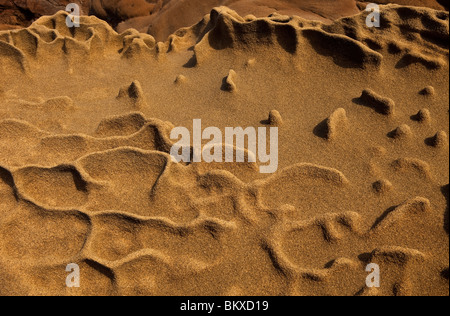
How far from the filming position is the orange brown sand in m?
1.38

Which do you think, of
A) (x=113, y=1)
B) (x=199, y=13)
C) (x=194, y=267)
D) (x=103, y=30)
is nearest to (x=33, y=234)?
(x=194, y=267)

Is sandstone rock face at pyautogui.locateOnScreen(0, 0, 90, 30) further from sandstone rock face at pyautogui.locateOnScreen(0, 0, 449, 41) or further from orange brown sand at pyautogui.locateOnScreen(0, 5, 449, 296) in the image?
orange brown sand at pyautogui.locateOnScreen(0, 5, 449, 296)

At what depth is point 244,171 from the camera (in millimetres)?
1648

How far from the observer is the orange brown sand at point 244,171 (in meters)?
1.38

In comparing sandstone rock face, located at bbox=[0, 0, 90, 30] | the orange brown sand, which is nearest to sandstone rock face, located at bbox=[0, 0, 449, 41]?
sandstone rock face, located at bbox=[0, 0, 90, 30]

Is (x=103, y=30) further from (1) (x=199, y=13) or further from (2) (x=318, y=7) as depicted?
(2) (x=318, y=7)

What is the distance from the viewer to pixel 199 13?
342 centimetres

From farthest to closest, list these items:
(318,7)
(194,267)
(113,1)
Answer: (113,1) < (318,7) < (194,267)

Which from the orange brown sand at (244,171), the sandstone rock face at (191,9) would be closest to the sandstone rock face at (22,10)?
the sandstone rock face at (191,9)

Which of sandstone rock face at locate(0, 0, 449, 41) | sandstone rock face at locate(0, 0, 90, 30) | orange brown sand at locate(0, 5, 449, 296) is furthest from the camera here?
sandstone rock face at locate(0, 0, 90, 30)

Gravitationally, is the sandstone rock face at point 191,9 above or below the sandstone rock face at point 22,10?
above

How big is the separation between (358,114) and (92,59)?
5.65ft

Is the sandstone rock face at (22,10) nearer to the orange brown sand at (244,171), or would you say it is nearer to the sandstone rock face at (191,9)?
the sandstone rock face at (191,9)
